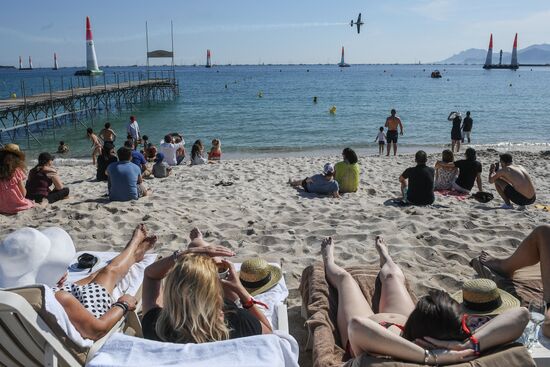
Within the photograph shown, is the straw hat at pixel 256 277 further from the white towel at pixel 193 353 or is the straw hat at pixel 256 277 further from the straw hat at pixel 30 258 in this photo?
the white towel at pixel 193 353

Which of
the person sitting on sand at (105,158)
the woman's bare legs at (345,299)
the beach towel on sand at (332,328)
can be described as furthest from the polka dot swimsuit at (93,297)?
the person sitting on sand at (105,158)

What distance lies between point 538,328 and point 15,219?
19.3 feet

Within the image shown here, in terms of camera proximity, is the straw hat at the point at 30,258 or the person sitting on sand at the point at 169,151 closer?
the straw hat at the point at 30,258

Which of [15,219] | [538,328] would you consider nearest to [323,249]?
[538,328]

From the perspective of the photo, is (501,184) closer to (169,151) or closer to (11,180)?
(11,180)

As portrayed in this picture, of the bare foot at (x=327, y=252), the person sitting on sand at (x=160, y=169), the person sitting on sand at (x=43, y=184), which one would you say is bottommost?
the person sitting on sand at (x=160, y=169)

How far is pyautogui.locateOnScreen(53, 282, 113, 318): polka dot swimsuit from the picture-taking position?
2.92 meters

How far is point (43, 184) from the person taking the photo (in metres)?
7.07

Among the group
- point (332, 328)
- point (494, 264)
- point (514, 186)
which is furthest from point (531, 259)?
point (514, 186)

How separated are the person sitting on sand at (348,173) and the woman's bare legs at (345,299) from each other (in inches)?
177

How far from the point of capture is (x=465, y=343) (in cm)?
214

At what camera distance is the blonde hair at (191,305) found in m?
2.12

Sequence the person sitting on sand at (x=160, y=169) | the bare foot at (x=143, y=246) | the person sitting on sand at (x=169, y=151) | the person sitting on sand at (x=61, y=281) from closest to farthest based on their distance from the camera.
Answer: the person sitting on sand at (x=61, y=281) → the bare foot at (x=143, y=246) → the person sitting on sand at (x=160, y=169) → the person sitting on sand at (x=169, y=151)

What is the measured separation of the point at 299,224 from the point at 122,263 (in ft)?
8.84
